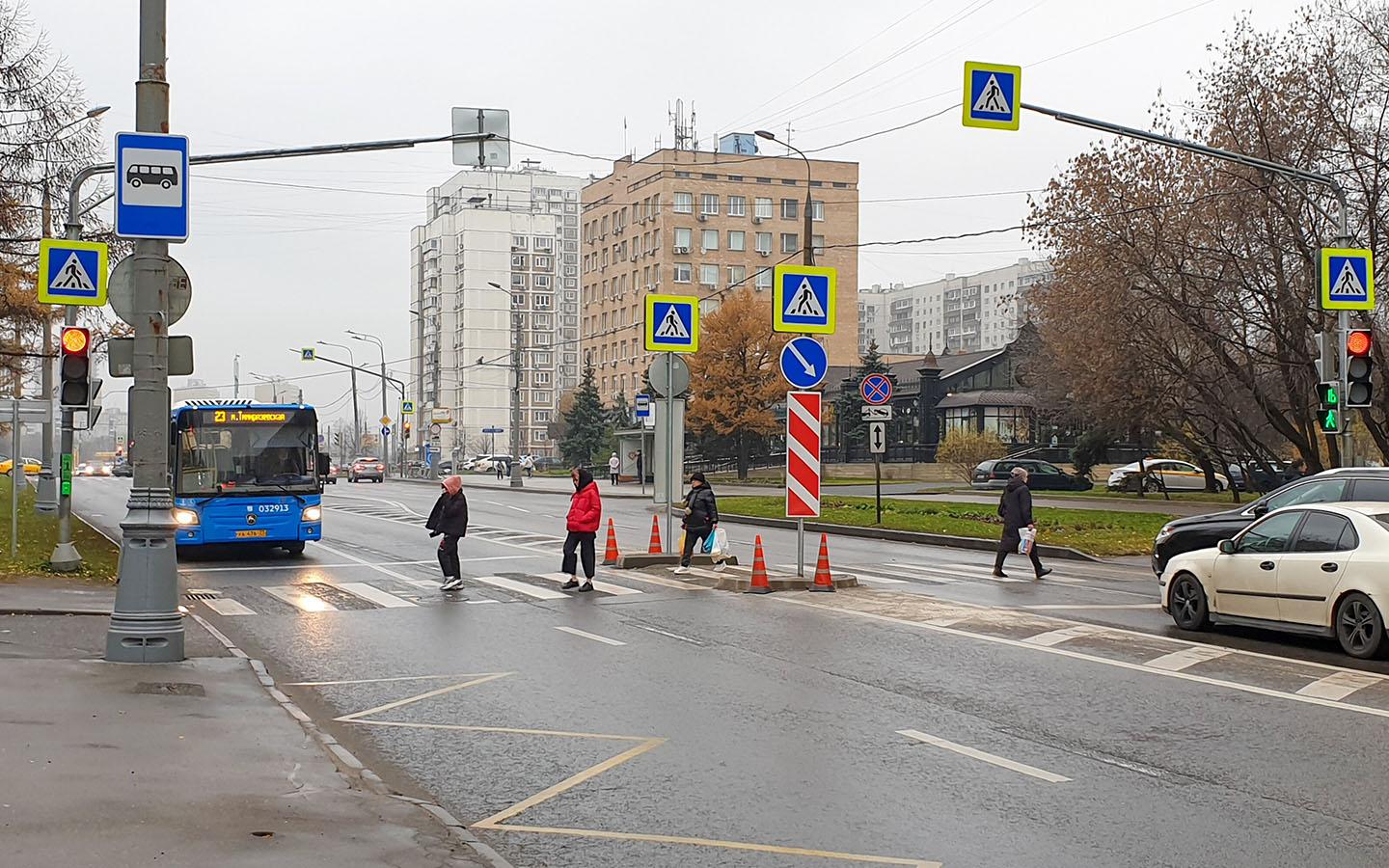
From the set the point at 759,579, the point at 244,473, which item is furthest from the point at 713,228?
the point at 759,579

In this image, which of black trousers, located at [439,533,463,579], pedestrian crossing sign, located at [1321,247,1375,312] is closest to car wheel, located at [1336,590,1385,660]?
pedestrian crossing sign, located at [1321,247,1375,312]

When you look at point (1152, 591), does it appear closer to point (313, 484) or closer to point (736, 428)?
point (313, 484)

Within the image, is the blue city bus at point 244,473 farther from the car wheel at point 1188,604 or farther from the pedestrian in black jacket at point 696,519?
the car wheel at point 1188,604

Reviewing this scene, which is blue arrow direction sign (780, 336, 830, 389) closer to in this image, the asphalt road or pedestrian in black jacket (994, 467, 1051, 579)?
the asphalt road

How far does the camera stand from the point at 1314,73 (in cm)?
3372

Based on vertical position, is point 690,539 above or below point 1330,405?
below

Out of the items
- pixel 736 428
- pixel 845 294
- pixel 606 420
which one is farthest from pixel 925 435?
pixel 845 294

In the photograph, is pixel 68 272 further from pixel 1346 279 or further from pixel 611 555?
pixel 1346 279

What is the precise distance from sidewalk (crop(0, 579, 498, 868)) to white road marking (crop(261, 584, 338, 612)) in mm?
5656

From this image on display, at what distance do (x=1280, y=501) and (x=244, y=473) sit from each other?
639 inches

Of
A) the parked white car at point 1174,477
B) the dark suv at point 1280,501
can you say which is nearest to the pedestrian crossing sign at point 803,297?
the dark suv at point 1280,501

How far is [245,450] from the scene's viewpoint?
75.7 feet

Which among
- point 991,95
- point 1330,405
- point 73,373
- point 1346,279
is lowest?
point 1330,405

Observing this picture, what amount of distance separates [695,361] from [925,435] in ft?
44.7
